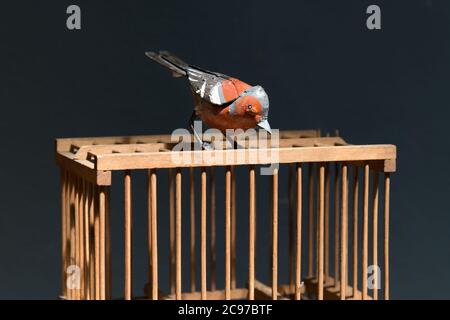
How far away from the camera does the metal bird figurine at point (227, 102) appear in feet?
12.4

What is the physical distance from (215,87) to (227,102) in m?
0.07

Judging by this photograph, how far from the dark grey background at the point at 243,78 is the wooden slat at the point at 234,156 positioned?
0.96 m

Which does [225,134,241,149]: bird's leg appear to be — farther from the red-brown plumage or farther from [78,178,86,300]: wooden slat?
[78,178,86,300]: wooden slat

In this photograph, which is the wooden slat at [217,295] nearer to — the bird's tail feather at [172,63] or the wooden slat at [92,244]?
the wooden slat at [92,244]

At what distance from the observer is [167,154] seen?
361 cm

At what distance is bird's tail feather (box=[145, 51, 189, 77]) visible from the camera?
12.8 feet

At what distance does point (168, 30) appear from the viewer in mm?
4715

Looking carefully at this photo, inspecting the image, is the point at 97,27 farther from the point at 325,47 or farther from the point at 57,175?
the point at 325,47

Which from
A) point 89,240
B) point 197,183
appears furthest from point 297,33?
point 89,240

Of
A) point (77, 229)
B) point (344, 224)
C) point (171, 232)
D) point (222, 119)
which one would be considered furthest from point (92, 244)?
point (344, 224)

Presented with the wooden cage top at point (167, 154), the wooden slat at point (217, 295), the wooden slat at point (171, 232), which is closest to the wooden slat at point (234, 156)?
the wooden cage top at point (167, 154)

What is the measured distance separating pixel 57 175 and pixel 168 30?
2.54 feet

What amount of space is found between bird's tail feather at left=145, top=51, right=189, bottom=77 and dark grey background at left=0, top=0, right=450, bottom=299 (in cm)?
69

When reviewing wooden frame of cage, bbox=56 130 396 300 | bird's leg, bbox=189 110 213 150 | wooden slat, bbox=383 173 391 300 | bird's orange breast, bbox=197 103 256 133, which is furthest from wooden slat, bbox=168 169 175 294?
wooden slat, bbox=383 173 391 300
